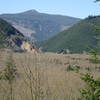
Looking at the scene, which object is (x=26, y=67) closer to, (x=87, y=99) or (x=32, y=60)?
(x=32, y=60)

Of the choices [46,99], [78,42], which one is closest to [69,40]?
[78,42]

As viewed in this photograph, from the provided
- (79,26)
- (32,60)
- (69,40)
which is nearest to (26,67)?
(32,60)

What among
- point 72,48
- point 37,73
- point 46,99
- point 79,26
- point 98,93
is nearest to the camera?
point 37,73

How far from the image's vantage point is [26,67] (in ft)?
13.5

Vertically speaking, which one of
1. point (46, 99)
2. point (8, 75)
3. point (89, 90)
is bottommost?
point (46, 99)

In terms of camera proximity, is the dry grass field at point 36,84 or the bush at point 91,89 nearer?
the dry grass field at point 36,84

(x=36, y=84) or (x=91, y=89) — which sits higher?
(x=36, y=84)

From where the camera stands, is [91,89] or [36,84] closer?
[36,84]

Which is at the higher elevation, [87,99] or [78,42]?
[87,99]

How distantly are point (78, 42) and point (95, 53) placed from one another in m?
129

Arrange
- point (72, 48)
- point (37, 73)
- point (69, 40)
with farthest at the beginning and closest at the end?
point (69, 40), point (72, 48), point (37, 73)

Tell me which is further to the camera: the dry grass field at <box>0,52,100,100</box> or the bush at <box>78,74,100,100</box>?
Answer: the bush at <box>78,74,100,100</box>

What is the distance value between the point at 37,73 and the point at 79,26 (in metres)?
147

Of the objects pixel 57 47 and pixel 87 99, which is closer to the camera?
pixel 87 99
